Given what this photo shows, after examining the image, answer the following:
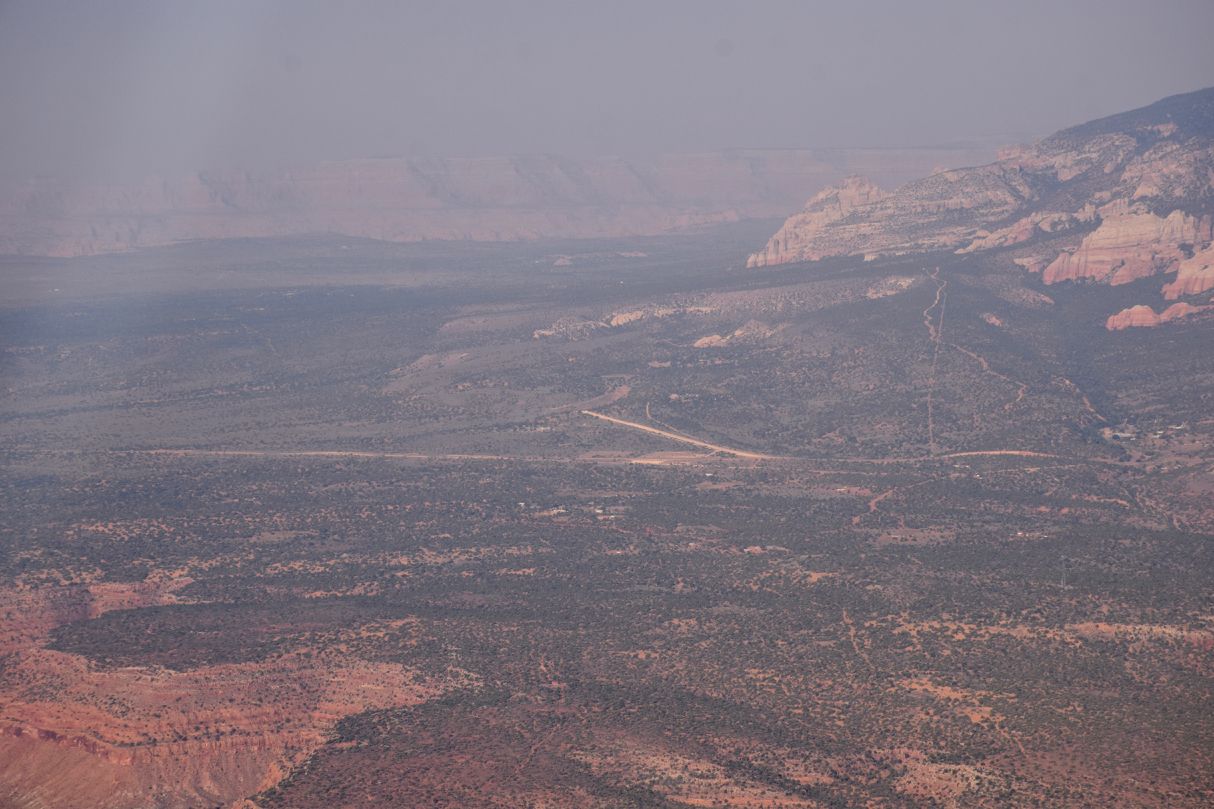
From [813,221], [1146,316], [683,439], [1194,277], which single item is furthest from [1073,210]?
[683,439]

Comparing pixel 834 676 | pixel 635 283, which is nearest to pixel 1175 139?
pixel 635 283

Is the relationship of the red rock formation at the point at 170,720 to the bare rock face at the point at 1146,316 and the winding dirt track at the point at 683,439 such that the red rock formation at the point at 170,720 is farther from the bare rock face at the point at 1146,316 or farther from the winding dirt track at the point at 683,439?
the bare rock face at the point at 1146,316

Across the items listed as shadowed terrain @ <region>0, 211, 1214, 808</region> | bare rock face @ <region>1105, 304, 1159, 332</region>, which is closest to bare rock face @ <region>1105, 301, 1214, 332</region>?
bare rock face @ <region>1105, 304, 1159, 332</region>

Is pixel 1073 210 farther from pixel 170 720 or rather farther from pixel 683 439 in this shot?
pixel 170 720

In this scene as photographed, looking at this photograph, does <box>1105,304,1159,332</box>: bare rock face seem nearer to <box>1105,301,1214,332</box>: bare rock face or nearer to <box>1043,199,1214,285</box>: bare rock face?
<box>1105,301,1214,332</box>: bare rock face

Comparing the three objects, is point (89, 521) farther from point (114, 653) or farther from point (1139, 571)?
point (1139, 571)

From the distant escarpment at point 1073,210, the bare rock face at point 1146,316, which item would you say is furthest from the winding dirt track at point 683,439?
the distant escarpment at point 1073,210
